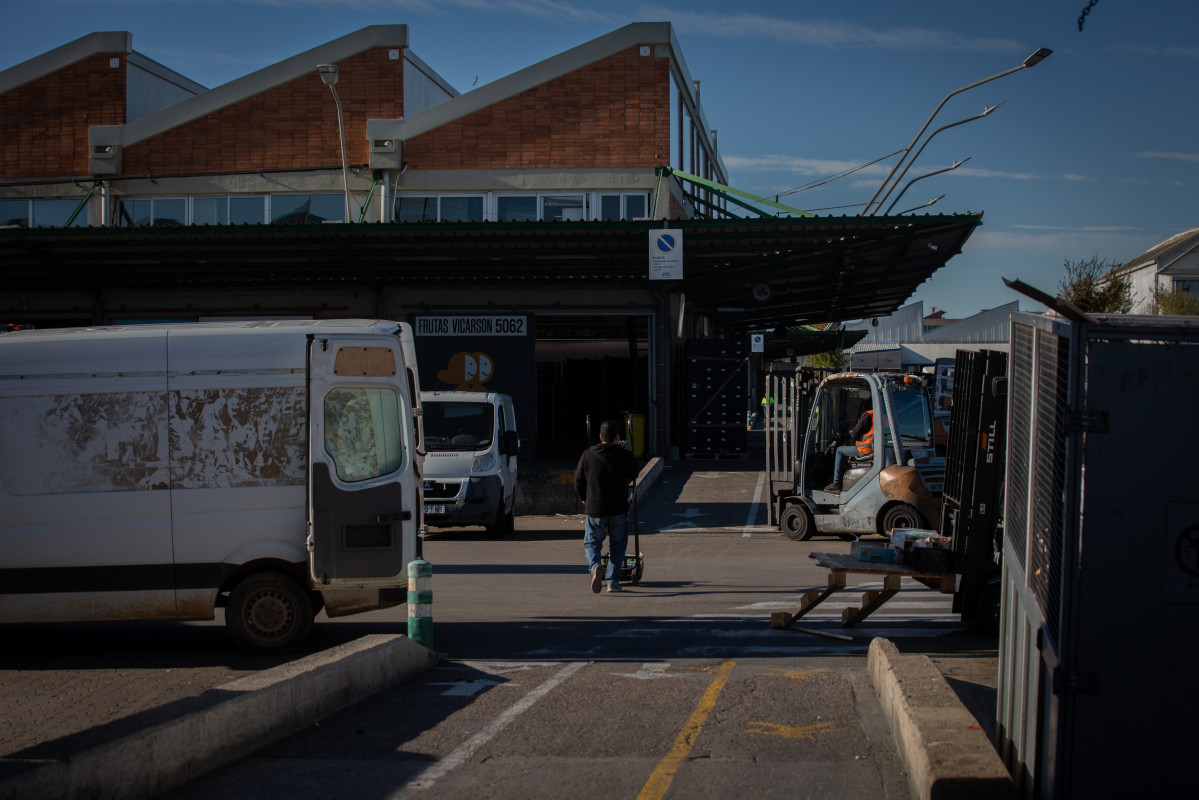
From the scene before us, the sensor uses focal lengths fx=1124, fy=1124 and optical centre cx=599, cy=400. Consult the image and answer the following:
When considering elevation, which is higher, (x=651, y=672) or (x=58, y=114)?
(x=58, y=114)

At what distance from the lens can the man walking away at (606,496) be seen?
1156 centimetres

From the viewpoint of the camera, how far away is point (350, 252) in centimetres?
2389

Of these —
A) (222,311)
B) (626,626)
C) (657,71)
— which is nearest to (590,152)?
(657,71)

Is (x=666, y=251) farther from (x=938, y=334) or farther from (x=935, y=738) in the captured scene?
(x=938, y=334)

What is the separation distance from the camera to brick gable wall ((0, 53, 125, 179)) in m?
31.3

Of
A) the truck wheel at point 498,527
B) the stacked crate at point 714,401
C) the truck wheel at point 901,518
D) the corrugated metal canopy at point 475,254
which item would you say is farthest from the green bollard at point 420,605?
the stacked crate at point 714,401

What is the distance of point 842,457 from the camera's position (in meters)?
15.9

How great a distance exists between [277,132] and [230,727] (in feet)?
87.9

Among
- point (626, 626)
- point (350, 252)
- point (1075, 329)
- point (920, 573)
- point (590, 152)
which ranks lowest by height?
point (626, 626)

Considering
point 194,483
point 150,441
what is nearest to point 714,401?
point 194,483

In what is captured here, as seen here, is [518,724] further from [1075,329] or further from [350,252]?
[350,252]

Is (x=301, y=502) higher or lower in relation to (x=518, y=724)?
higher

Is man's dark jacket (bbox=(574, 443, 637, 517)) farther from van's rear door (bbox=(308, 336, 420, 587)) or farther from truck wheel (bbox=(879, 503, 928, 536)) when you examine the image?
truck wheel (bbox=(879, 503, 928, 536))

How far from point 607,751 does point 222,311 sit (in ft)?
75.1
